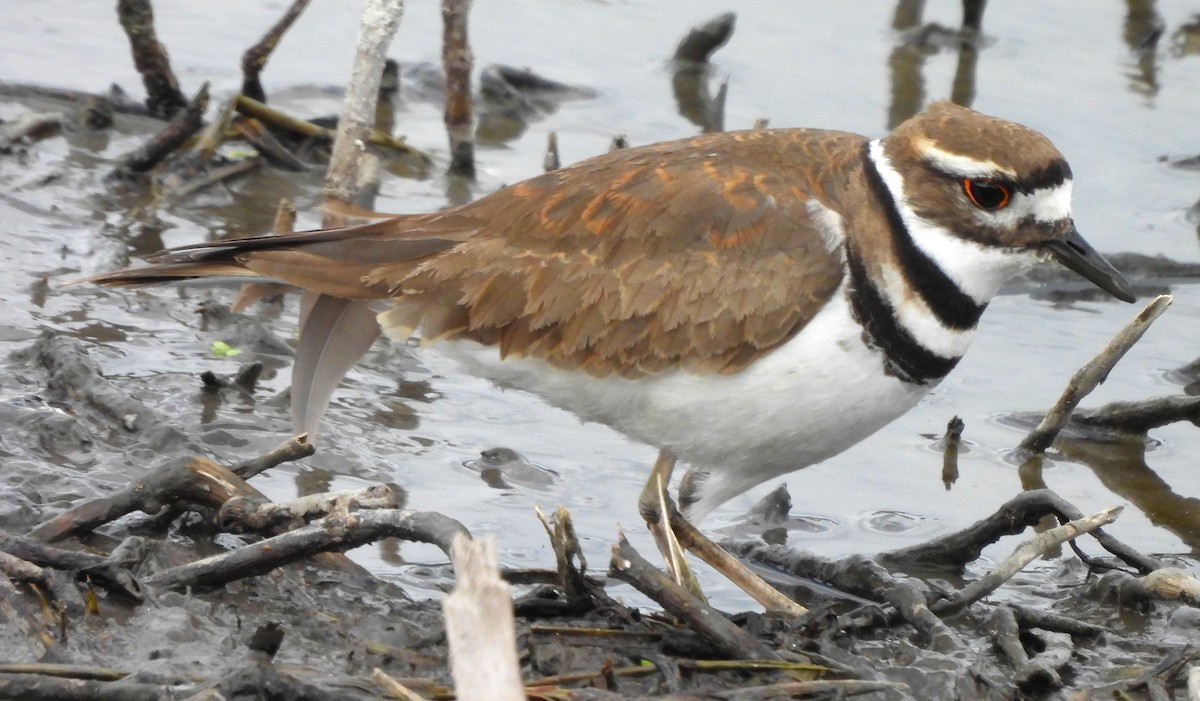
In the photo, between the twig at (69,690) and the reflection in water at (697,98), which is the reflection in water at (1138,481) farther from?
the twig at (69,690)

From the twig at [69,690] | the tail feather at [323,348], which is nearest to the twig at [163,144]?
the tail feather at [323,348]

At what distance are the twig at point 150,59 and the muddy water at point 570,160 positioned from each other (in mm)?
242

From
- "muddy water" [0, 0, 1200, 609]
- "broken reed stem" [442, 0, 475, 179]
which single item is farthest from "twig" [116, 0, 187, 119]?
"broken reed stem" [442, 0, 475, 179]

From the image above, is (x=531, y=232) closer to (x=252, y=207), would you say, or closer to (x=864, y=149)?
(x=864, y=149)

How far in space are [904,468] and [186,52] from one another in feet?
18.2

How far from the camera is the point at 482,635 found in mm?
2725

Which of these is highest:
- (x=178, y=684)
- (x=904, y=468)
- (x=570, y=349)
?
(x=570, y=349)

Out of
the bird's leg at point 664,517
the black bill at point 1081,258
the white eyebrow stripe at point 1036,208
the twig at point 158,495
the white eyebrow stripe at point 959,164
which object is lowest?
the bird's leg at point 664,517

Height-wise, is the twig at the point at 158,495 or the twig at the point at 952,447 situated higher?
the twig at the point at 158,495

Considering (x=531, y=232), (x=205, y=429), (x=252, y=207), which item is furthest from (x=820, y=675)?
(x=252, y=207)

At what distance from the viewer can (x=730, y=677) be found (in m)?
4.24

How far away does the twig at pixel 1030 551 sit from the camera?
4.54 m

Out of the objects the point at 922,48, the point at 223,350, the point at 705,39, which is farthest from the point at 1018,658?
the point at 922,48

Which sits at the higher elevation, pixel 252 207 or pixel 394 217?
pixel 394 217
